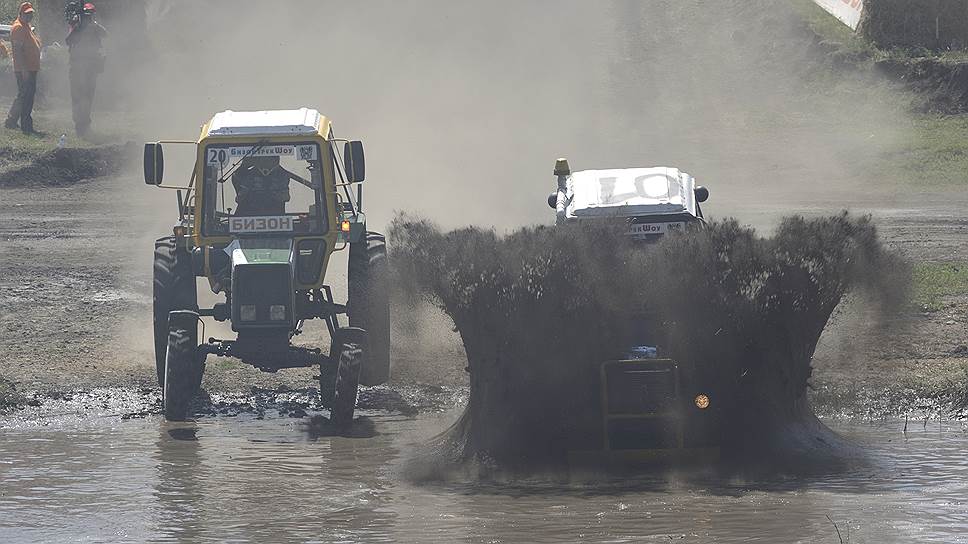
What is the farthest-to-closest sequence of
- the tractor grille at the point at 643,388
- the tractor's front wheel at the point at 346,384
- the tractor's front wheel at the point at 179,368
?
the tractor's front wheel at the point at 179,368 → the tractor's front wheel at the point at 346,384 → the tractor grille at the point at 643,388

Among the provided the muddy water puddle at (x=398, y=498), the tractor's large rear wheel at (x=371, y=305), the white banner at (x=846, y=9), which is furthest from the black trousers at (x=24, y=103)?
the muddy water puddle at (x=398, y=498)

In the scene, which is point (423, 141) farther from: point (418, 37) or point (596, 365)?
point (596, 365)

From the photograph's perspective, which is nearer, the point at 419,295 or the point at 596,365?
the point at 596,365

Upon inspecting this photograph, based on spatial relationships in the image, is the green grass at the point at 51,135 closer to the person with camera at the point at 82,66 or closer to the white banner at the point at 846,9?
the person with camera at the point at 82,66

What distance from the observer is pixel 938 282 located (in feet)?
55.9

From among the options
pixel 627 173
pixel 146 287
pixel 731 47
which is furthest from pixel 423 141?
pixel 627 173

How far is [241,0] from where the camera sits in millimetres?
32750

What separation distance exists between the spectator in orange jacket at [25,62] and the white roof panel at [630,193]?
A: 14.2 m

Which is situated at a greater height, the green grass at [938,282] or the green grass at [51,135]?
the green grass at [51,135]

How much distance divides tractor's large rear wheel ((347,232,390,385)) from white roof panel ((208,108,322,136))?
1.06m

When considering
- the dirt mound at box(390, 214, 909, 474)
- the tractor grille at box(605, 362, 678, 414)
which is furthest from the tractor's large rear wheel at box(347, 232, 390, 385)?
the tractor grille at box(605, 362, 678, 414)

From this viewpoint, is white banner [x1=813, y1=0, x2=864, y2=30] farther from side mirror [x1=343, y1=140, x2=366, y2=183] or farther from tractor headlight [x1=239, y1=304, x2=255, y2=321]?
tractor headlight [x1=239, y1=304, x2=255, y2=321]

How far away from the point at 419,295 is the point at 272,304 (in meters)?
1.56

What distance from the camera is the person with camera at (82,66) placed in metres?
26.3
